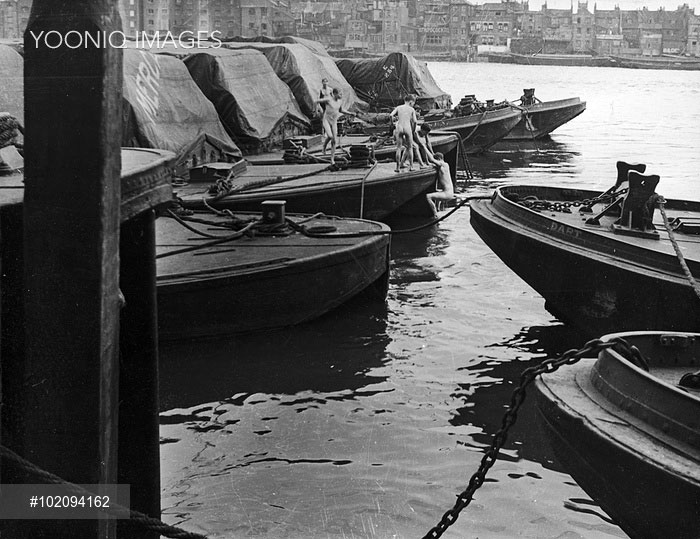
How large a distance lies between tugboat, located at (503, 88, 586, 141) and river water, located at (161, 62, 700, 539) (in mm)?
21210

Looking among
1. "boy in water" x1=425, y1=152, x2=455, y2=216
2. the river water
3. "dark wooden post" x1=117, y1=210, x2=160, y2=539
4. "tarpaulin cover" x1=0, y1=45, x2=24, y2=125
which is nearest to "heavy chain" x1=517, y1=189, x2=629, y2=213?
the river water

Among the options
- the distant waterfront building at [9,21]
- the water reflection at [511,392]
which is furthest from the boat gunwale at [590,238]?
the distant waterfront building at [9,21]

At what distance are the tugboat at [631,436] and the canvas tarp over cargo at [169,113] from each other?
10.5 metres

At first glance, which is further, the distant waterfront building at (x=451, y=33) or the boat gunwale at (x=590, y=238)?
the distant waterfront building at (x=451, y=33)

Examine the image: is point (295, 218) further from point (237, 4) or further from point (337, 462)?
point (237, 4)

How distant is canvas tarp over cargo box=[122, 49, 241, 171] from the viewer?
14391mm

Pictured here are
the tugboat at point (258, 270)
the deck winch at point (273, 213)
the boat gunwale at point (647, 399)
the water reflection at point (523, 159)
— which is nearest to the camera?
the boat gunwale at point (647, 399)

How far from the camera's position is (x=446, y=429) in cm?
786

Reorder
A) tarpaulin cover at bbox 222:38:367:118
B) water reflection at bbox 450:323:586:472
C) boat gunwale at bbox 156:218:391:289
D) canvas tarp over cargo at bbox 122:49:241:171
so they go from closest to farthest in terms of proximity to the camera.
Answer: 1. water reflection at bbox 450:323:586:472
2. boat gunwale at bbox 156:218:391:289
3. canvas tarp over cargo at bbox 122:49:241:171
4. tarpaulin cover at bbox 222:38:367:118

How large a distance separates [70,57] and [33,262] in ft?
2.45

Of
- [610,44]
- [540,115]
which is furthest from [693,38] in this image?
[540,115]

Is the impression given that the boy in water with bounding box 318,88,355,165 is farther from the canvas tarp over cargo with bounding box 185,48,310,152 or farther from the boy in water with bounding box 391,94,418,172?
the canvas tarp over cargo with bounding box 185,48,310,152

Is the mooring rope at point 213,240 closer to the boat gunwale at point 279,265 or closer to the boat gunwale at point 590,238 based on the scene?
the boat gunwale at point 279,265

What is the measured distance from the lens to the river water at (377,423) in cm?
628
